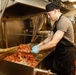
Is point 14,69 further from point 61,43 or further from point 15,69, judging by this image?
point 61,43

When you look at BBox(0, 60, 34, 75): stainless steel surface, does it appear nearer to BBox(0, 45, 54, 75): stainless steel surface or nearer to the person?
BBox(0, 45, 54, 75): stainless steel surface

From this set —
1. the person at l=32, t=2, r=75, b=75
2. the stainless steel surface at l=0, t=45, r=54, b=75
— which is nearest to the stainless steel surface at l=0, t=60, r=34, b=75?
the stainless steel surface at l=0, t=45, r=54, b=75

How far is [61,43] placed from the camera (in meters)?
2.09

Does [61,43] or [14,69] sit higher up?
[61,43]

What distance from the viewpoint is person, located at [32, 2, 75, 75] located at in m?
1.89

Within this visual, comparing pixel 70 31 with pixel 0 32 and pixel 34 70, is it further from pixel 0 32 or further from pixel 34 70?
pixel 0 32

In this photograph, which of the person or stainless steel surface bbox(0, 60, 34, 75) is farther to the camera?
the person

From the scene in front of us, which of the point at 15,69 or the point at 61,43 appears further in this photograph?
the point at 61,43

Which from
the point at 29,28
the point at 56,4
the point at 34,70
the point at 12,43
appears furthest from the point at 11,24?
the point at 34,70

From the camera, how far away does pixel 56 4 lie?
196 centimetres

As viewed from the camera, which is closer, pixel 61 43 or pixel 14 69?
pixel 14 69

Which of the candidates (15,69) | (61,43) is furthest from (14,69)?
(61,43)

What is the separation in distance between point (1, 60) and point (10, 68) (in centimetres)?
15

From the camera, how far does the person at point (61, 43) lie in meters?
1.89
